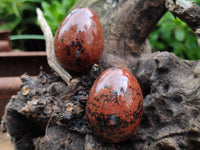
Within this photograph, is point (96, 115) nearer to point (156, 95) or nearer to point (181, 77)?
point (156, 95)

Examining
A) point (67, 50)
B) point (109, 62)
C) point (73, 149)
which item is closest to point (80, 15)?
Result: point (67, 50)

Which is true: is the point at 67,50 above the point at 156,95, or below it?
above

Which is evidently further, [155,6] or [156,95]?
[155,6]

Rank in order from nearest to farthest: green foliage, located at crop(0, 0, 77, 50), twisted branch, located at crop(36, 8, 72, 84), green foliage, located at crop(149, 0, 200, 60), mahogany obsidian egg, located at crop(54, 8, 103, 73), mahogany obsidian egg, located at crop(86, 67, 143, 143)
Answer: mahogany obsidian egg, located at crop(86, 67, 143, 143)
mahogany obsidian egg, located at crop(54, 8, 103, 73)
twisted branch, located at crop(36, 8, 72, 84)
green foliage, located at crop(149, 0, 200, 60)
green foliage, located at crop(0, 0, 77, 50)

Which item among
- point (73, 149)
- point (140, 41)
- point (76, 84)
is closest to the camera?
point (73, 149)

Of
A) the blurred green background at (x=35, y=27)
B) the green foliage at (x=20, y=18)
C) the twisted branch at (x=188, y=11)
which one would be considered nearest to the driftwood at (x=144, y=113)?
the twisted branch at (x=188, y=11)

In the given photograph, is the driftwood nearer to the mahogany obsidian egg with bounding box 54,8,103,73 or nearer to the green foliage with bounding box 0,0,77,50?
the mahogany obsidian egg with bounding box 54,8,103,73

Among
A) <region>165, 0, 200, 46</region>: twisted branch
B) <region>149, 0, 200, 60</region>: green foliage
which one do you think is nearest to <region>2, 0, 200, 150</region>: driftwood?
<region>165, 0, 200, 46</region>: twisted branch
